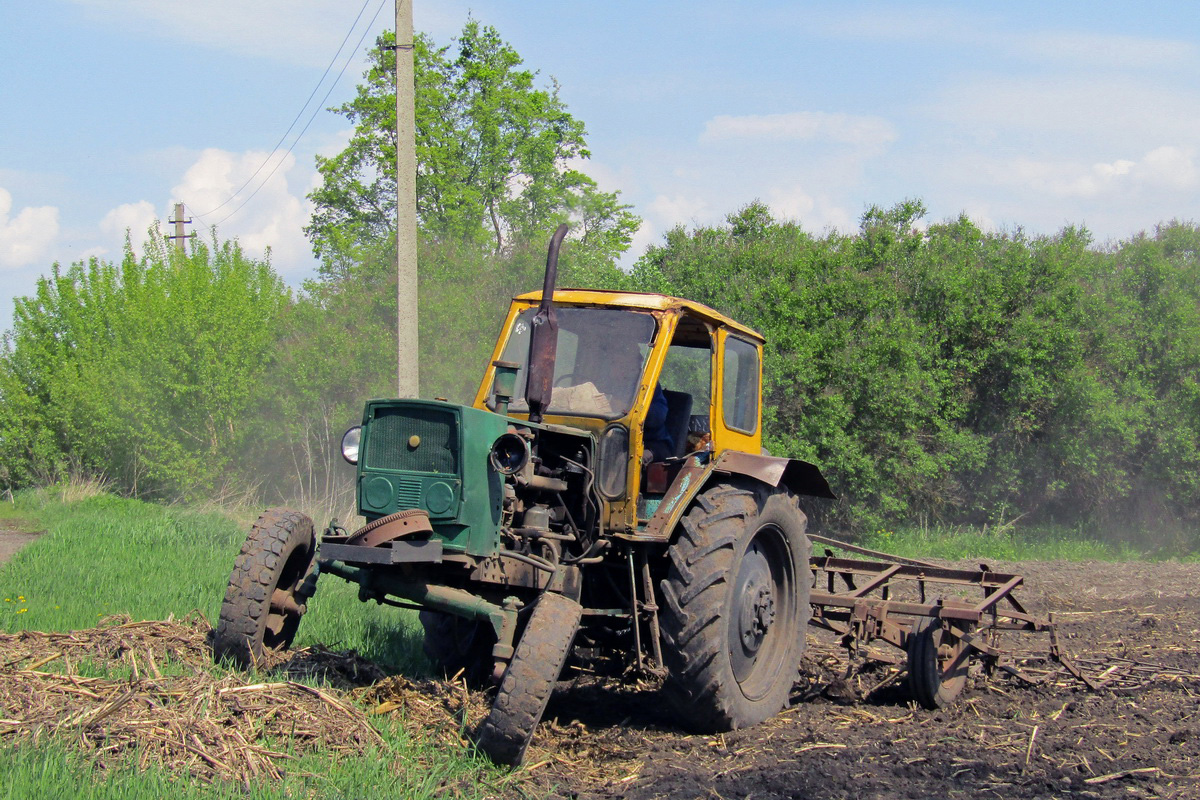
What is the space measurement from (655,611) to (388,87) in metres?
28.6

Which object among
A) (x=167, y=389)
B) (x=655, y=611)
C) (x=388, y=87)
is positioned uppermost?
(x=388, y=87)

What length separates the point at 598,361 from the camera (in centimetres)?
639

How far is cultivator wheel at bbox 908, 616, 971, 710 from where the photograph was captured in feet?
21.3

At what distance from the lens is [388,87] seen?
103 ft

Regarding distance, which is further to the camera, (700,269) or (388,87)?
(388,87)

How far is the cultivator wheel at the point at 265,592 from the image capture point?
18.8 feet

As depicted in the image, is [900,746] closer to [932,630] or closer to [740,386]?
[932,630]

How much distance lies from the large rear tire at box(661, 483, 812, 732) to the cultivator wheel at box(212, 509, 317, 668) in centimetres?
209

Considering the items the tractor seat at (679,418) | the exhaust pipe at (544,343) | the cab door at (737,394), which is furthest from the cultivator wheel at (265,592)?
the cab door at (737,394)

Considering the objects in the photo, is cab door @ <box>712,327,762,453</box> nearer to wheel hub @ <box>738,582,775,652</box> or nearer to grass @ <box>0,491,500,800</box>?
wheel hub @ <box>738,582,775,652</box>

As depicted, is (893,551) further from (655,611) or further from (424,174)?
(424,174)

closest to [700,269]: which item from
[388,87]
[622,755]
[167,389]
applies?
[167,389]

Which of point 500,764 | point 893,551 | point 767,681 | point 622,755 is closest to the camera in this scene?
point 500,764

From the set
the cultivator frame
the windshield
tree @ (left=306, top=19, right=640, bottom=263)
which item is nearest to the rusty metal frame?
the cultivator frame
